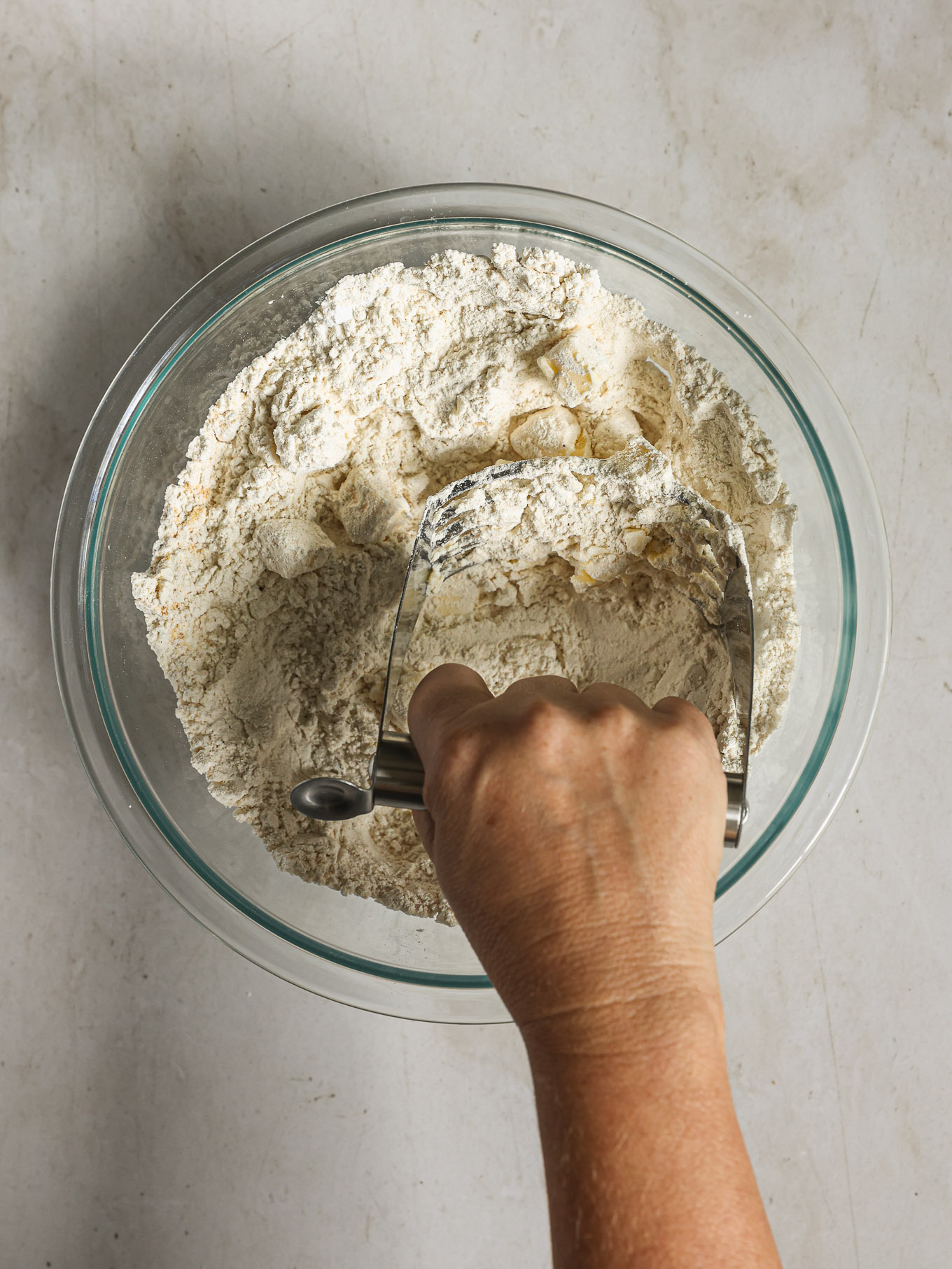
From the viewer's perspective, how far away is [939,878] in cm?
74

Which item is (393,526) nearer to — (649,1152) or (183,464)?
(183,464)

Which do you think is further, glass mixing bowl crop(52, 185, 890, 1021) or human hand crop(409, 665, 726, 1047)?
glass mixing bowl crop(52, 185, 890, 1021)

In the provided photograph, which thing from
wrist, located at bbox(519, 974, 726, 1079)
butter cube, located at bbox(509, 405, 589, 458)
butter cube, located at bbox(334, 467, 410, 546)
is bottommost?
wrist, located at bbox(519, 974, 726, 1079)

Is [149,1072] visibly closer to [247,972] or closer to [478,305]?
[247,972]

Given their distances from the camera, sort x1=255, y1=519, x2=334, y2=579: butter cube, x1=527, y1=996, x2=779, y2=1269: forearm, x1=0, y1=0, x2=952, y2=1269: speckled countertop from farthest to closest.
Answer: x1=0, y1=0, x2=952, y2=1269: speckled countertop, x1=255, y1=519, x2=334, y2=579: butter cube, x1=527, y1=996, x2=779, y2=1269: forearm

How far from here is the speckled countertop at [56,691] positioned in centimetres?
69

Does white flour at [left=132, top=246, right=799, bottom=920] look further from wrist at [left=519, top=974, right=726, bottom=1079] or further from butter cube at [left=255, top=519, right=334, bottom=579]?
wrist at [left=519, top=974, right=726, bottom=1079]

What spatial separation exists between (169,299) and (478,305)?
28 centimetres

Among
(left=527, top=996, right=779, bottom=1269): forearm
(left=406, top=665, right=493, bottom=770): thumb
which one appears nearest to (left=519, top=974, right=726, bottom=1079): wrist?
(left=527, top=996, right=779, bottom=1269): forearm

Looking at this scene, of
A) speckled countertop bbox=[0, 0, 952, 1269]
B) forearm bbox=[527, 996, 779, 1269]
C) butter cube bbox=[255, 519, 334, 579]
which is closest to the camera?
forearm bbox=[527, 996, 779, 1269]

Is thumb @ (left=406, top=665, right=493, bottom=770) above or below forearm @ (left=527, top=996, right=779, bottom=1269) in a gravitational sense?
above

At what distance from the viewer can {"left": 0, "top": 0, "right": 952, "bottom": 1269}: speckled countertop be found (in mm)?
686

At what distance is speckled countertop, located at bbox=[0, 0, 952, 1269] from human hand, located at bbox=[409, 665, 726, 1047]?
393mm

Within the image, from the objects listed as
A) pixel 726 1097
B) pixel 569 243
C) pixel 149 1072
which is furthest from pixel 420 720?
pixel 149 1072
